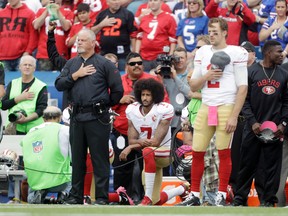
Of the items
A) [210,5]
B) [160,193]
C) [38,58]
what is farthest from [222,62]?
[38,58]

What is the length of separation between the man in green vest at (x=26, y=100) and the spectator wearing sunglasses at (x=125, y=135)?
4.43 feet

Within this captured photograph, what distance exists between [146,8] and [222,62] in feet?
20.6

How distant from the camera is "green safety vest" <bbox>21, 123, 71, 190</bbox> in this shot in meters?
12.8

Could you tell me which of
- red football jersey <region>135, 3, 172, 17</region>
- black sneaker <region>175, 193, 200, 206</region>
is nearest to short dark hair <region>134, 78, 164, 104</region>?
black sneaker <region>175, 193, 200, 206</region>

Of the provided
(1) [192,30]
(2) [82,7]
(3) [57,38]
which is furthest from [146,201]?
(3) [57,38]

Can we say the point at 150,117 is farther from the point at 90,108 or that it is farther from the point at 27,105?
the point at 27,105

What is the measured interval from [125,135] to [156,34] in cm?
322

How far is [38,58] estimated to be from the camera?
17.1 meters

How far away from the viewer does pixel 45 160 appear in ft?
42.1

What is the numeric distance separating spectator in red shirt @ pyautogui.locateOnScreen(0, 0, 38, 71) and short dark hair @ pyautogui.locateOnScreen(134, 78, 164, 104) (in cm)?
450

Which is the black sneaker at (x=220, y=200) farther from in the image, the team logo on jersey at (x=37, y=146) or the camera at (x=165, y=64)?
the camera at (x=165, y=64)

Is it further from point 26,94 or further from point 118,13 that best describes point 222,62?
point 118,13

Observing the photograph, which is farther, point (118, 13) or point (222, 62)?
point (118, 13)

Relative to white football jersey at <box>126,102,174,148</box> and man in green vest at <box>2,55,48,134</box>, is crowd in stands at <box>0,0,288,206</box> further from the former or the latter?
white football jersey at <box>126,102,174,148</box>
